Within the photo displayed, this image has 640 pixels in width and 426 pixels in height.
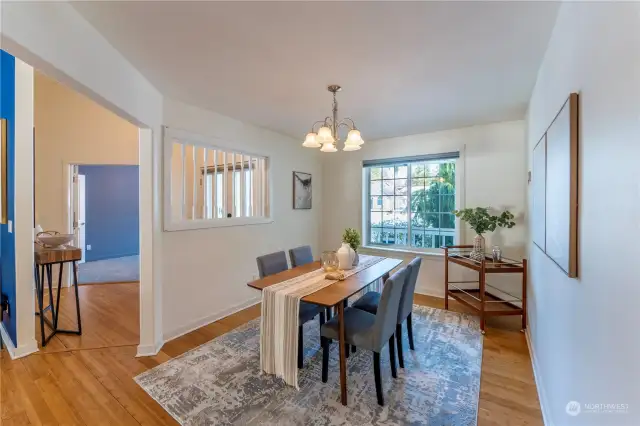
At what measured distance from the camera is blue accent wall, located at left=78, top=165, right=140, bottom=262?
6223mm

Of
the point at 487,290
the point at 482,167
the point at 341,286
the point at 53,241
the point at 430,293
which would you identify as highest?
the point at 482,167

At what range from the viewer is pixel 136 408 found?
1812 millimetres

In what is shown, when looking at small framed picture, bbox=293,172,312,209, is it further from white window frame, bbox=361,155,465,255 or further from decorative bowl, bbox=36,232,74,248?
decorative bowl, bbox=36,232,74,248

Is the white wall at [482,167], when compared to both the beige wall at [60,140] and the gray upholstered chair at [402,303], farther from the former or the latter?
the beige wall at [60,140]

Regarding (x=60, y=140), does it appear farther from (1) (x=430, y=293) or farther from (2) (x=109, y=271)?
(1) (x=430, y=293)

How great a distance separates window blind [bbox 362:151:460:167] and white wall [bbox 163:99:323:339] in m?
1.07

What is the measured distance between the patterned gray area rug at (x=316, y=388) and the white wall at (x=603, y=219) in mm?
665

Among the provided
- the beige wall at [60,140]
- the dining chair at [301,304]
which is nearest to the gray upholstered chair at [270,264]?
the dining chair at [301,304]

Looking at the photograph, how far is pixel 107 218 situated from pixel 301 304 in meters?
6.23

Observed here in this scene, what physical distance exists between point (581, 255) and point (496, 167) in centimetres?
263

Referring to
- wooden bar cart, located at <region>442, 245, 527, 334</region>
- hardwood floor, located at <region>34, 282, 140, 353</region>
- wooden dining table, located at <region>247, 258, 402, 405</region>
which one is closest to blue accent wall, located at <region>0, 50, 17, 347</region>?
hardwood floor, located at <region>34, 282, 140, 353</region>

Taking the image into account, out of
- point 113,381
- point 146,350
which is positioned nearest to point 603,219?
point 113,381

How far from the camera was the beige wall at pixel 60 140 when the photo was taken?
165 inches

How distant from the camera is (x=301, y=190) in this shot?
4.48 meters
